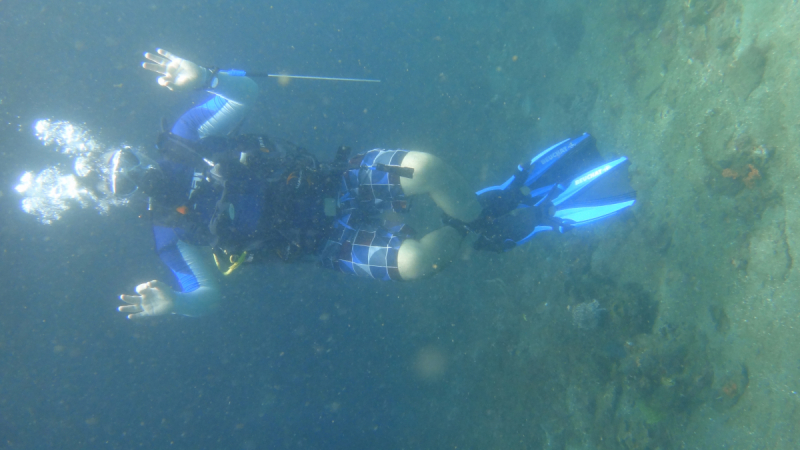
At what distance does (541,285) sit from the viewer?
14.3 ft

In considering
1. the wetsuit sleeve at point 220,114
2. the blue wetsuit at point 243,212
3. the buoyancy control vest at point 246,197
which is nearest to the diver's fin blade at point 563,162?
the blue wetsuit at point 243,212

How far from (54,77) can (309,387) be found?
20.7 feet

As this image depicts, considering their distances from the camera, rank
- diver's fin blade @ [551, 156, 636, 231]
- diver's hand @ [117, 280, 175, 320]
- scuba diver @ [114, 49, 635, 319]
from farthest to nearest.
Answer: diver's fin blade @ [551, 156, 636, 231] → scuba diver @ [114, 49, 635, 319] → diver's hand @ [117, 280, 175, 320]

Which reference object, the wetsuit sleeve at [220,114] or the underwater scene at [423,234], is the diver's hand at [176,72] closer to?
the underwater scene at [423,234]

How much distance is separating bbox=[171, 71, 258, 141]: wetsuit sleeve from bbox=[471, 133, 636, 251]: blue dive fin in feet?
8.01

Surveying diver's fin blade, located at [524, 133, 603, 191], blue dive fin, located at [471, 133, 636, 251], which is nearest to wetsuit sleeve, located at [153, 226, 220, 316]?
blue dive fin, located at [471, 133, 636, 251]

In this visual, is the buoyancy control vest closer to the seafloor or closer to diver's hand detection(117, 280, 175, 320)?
diver's hand detection(117, 280, 175, 320)

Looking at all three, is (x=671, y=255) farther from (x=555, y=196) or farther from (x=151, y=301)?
(x=151, y=301)

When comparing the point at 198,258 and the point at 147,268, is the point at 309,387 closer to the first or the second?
the point at 147,268

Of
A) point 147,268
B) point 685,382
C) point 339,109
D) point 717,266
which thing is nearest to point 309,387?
point 147,268

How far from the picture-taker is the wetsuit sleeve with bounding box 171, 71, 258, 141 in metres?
2.88

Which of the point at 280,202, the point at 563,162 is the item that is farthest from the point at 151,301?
the point at 563,162

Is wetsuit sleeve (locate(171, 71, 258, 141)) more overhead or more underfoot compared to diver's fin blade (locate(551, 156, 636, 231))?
more overhead

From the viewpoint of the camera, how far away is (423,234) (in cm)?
514
